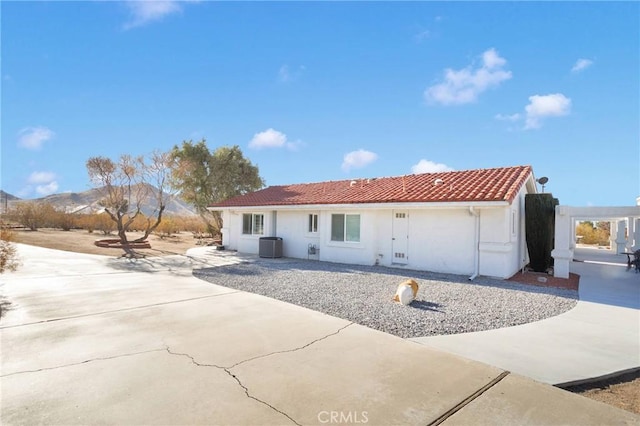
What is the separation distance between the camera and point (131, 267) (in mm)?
12922

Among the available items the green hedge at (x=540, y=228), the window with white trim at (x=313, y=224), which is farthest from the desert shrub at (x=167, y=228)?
the green hedge at (x=540, y=228)

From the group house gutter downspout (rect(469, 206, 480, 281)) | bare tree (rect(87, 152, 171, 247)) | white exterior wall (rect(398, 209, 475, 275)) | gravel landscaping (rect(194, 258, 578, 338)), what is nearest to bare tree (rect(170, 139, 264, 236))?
bare tree (rect(87, 152, 171, 247))

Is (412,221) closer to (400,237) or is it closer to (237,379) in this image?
(400,237)

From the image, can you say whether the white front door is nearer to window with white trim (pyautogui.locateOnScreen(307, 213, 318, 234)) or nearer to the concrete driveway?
window with white trim (pyautogui.locateOnScreen(307, 213, 318, 234))

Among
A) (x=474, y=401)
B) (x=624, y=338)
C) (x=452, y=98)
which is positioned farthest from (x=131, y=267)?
(x=452, y=98)

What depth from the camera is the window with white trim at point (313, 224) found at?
670 inches

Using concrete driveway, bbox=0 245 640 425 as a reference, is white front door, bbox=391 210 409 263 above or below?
above

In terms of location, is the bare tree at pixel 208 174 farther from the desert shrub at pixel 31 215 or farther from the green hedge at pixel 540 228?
the green hedge at pixel 540 228

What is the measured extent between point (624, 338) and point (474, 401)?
4485 millimetres

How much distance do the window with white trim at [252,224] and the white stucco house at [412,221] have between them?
89 millimetres

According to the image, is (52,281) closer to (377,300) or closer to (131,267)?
(131,267)

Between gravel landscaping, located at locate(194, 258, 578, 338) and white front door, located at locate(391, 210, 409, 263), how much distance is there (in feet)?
3.22

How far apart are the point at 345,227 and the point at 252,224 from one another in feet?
23.0

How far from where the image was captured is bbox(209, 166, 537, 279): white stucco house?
1181cm
